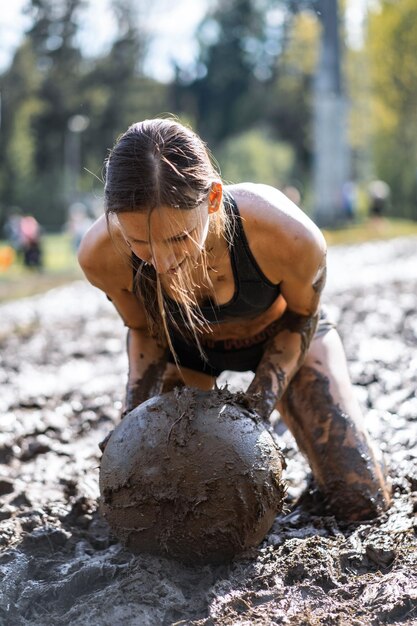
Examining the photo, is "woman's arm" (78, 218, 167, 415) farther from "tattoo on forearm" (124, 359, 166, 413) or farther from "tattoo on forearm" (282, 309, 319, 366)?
"tattoo on forearm" (282, 309, 319, 366)

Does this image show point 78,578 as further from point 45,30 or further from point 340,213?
point 45,30

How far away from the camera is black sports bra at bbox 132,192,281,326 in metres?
3.24

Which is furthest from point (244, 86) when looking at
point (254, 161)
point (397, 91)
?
point (397, 91)

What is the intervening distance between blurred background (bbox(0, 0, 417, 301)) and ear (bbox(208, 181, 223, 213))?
1748 cm

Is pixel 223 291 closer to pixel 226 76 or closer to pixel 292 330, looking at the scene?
pixel 292 330

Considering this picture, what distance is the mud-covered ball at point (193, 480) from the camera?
3.05 meters

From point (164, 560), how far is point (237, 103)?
58.4 meters

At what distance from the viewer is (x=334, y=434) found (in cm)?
379

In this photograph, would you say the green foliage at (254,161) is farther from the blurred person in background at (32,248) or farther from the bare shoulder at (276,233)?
the bare shoulder at (276,233)

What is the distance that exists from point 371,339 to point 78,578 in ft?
15.9

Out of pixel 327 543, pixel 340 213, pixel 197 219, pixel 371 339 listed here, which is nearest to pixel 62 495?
pixel 327 543

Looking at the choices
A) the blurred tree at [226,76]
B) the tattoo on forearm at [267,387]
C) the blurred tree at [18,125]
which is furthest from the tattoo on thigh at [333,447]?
the blurred tree at [226,76]

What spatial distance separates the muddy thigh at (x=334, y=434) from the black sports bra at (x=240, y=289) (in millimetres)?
447

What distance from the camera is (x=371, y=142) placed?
41906 millimetres
